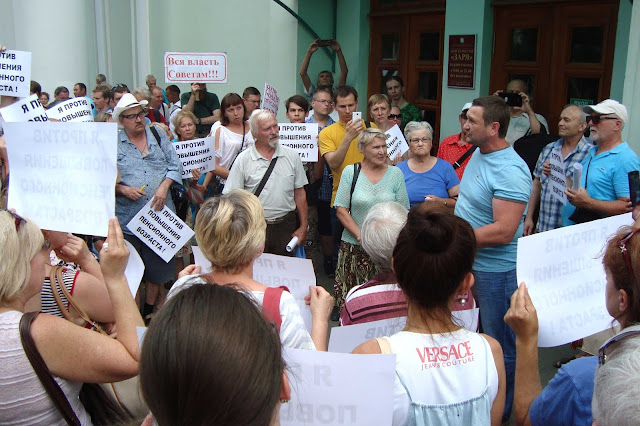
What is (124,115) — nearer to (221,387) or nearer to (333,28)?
(221,387)

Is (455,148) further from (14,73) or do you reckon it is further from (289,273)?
(14,73)

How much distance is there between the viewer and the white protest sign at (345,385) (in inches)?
65.9

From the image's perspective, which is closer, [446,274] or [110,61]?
[446,274]

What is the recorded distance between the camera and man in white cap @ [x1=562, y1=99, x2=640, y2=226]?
414cm

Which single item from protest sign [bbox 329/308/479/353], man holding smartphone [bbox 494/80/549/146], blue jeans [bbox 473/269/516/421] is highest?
man holding smartphone [bbox 494/80/549/146]

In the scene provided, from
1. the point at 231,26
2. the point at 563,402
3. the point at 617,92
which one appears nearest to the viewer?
the point at 563,402

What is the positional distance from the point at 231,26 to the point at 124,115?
7.33 metres

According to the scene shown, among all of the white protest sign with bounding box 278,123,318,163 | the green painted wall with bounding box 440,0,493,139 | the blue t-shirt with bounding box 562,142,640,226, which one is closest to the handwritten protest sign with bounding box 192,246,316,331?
the blue t-shirt with bounding box 562,142,640,226

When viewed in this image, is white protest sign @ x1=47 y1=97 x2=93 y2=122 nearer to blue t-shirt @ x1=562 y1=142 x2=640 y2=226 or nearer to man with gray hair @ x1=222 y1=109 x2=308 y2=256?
man with gray hair @ x1=222 y1=109 x2=308 y2=256

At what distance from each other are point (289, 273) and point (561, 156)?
300cm

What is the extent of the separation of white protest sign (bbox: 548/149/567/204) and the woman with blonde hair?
284 cm

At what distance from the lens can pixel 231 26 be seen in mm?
11672

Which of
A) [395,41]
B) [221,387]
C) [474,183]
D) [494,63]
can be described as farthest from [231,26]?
[221,387]

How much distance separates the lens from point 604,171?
4246mm
